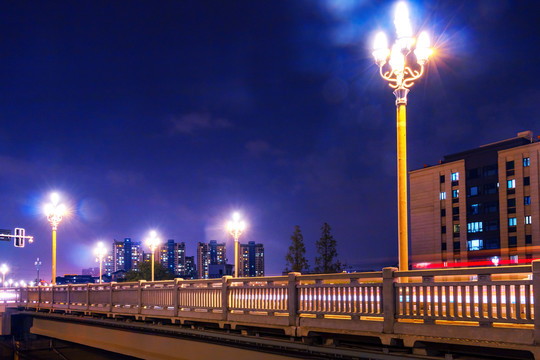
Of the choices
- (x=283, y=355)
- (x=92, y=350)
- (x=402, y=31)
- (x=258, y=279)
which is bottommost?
(x=92, y=350)

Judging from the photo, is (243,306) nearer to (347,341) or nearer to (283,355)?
(283,355)

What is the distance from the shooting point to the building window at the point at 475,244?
345 feet

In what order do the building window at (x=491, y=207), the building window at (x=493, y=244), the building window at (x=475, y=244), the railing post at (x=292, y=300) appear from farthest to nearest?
the building window at (x=475, y=244)
the building window at (x=491, y=207)
the building window at (x=493, y=244)
the railing post at (x=292, y=300)

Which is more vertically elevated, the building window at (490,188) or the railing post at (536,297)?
the building window at (490,188)

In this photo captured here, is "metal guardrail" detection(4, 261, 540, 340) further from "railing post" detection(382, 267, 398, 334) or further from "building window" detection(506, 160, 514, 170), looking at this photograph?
"building window" detection(506, 160, 514, 170)

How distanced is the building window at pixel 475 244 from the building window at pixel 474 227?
201cm

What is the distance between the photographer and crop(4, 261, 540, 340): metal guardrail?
878 cm

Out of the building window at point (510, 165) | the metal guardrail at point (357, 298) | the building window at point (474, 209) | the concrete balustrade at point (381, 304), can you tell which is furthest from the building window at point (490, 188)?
the concrete balustrade at point (381, 304)

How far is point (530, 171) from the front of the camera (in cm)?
9569

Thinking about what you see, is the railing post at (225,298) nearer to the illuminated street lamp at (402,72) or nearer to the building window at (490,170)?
the illuminated street lamp at (402,72)

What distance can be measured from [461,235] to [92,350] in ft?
305

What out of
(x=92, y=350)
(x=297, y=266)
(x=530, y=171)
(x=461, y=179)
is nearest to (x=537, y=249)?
(x=530, y=171)

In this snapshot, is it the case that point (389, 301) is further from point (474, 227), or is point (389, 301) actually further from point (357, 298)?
point (474, 227)

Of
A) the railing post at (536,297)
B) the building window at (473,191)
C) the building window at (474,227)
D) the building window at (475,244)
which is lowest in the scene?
the building window at (475,244)
